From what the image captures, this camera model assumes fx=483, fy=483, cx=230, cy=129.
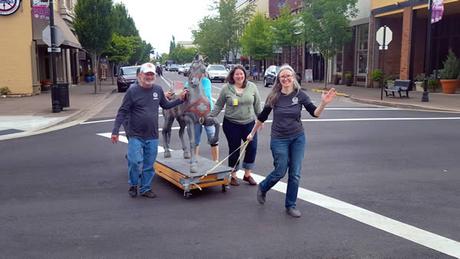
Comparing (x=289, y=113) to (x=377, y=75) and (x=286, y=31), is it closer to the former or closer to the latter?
(x=377, y=75)

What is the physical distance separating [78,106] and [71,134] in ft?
24.2

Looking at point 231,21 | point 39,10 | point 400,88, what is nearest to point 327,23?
point 400,88

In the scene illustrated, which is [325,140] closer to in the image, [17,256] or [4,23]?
[17,256]

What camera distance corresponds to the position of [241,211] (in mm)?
5844

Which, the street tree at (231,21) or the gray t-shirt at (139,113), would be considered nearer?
the gray t-shirt at (139,113)

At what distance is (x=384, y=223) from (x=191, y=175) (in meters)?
2.46

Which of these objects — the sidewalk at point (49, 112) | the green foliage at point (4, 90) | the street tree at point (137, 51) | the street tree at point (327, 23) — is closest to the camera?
the sidewalk at point (49, 112)

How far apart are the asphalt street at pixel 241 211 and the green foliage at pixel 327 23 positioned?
799 inches

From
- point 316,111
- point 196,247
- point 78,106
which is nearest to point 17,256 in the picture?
point 196,247

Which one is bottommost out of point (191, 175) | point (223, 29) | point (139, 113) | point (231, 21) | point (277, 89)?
point (191, 175)

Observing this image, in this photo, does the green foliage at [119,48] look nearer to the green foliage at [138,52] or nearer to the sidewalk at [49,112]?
the green foliage at [138,52]

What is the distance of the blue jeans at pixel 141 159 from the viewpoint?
6320mm

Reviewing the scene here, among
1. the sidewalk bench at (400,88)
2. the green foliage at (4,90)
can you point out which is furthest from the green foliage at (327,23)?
the green foliage at (4,90)

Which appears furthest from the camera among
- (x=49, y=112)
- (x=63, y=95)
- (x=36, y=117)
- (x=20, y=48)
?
(x=20, y=48)
